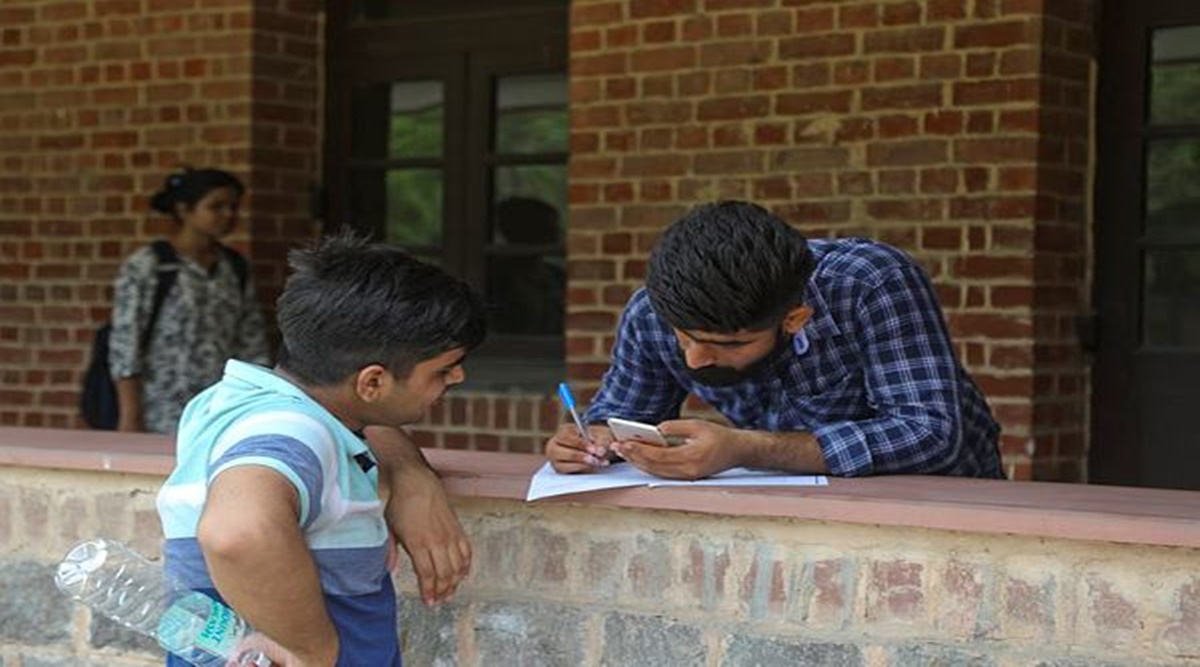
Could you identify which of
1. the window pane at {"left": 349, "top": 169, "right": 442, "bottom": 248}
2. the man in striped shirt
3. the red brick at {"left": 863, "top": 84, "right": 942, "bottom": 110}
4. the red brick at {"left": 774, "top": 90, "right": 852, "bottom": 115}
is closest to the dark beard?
the man in striped shirt

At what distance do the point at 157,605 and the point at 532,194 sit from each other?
4.10m

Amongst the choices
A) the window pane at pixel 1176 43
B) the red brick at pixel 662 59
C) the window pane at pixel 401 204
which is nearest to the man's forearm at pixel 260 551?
the red brick at pixel 662 59

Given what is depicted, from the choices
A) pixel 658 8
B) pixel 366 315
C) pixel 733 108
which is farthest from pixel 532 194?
pixel 366 315

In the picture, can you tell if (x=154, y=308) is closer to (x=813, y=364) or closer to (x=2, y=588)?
(x=2, y=588)

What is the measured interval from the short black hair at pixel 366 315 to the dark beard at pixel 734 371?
0.57 metres

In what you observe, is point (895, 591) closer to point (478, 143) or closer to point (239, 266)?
point (239, 266)

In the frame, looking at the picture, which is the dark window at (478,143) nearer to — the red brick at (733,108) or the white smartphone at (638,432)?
the red brick at (733,108)

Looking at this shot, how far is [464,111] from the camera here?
22.6 feet

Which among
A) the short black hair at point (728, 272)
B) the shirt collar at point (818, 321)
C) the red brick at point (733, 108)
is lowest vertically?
the shirt collar at point (818, 321)

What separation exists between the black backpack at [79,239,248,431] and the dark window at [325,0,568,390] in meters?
1.26

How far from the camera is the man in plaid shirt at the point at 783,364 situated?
9.84ft

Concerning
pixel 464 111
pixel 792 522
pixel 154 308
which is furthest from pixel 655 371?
pixel 464 111

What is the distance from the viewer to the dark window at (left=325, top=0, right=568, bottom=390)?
676cm

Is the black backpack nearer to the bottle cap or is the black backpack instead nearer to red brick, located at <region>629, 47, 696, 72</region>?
red brick, located at <region>629, 47, 696, 72</region>
